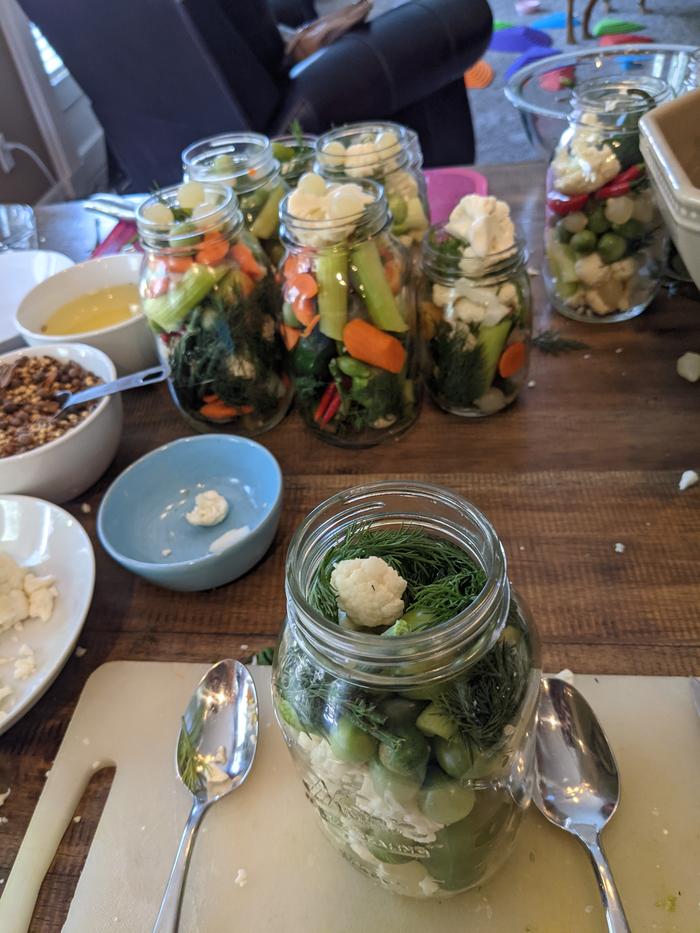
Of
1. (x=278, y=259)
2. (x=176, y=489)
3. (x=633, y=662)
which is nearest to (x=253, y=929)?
(x=633, y=662)

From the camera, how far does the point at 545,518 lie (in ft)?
2.52

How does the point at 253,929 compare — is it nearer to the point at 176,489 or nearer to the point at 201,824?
the point at 201,824

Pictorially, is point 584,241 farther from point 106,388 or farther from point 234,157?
point 106,388

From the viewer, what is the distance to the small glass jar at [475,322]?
0.83 m

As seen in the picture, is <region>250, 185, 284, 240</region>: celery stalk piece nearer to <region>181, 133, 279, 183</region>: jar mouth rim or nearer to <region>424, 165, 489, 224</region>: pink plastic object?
<region>181, 133, 279, 183</region>: jar mouth rim

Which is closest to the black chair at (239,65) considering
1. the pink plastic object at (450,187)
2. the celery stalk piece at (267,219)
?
the pink plastic object at (450,187)

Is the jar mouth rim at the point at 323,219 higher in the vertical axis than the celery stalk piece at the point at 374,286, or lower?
higher

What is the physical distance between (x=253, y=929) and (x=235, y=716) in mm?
162

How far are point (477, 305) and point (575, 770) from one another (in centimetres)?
51

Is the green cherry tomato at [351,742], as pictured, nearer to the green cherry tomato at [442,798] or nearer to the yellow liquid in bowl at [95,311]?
the green cherry tomato at [442,798]

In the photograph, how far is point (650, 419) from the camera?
34.2 inches

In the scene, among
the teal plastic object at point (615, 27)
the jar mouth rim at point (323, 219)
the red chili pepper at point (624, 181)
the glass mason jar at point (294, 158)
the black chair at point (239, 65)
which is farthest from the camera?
the teal plastic object at point (615, 27)

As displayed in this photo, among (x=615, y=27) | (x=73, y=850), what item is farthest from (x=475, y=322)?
(x=615, y=27)

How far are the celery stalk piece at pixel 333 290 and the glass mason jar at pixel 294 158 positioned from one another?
0.30 meters
